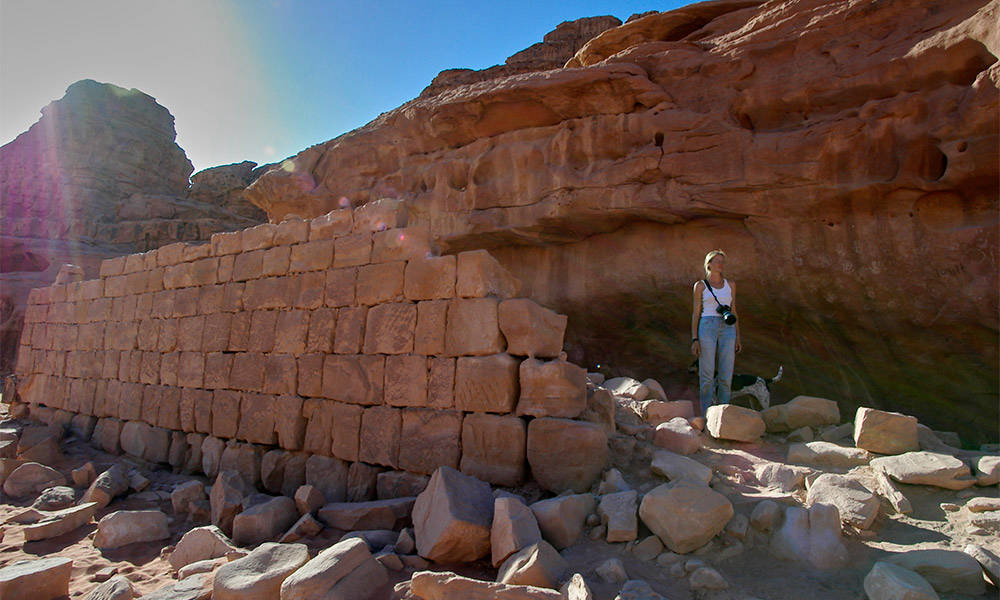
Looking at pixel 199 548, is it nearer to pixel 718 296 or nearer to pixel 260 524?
pixel 260 524

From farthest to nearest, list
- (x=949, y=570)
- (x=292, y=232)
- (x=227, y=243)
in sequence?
(x=227, y=243)
(x=292, y=232)
(x=949, y=570)

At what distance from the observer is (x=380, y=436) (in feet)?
14.8

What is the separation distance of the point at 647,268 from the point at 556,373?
224 inches

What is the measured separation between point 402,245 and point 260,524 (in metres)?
2.54

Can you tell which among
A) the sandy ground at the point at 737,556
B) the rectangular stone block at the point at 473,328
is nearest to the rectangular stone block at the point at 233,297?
the sandy ground at the point at 737,556

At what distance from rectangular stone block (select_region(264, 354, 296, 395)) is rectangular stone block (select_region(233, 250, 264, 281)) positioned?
1078 mm

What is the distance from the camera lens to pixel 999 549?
2451 mm

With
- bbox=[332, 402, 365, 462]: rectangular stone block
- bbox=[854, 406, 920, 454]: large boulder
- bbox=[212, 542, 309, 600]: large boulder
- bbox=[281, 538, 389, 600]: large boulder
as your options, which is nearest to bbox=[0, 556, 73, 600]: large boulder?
bbox=[212, 542, 309, 600]: large boulder

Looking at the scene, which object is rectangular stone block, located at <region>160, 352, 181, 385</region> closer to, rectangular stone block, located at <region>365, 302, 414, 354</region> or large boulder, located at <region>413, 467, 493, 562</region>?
rectangular stone block, located at <region>365, 302, 414, 354</region>

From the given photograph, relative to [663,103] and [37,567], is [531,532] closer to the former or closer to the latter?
[37,567]

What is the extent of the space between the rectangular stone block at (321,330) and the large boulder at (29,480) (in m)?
3.30

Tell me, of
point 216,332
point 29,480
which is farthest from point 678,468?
point 29,480

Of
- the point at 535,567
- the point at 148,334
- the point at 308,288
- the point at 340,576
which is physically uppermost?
the point at 308,288

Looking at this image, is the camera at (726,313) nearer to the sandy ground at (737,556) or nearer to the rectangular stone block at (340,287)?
the sandy ground at (737,556)
